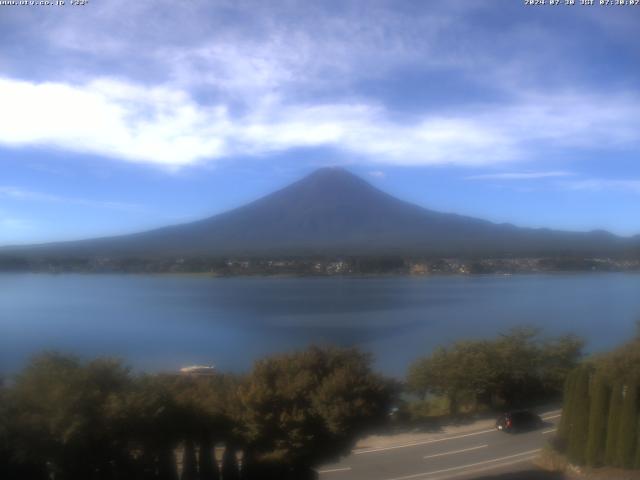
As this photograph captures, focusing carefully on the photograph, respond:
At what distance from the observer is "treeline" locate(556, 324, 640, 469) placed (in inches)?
317

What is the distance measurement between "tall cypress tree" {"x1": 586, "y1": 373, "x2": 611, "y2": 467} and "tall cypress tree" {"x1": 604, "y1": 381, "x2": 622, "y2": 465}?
10cm

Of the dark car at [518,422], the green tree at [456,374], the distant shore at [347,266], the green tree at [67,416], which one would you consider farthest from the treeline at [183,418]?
the distant shore at [347,266]

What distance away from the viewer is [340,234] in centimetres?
6112

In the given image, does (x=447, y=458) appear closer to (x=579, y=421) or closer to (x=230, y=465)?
(x=579, y=421)

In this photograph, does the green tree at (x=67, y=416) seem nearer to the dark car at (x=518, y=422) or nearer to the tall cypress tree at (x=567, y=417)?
the tall cypress tree at (x=567, y=417)

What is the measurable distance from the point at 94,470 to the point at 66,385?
100 centimetres

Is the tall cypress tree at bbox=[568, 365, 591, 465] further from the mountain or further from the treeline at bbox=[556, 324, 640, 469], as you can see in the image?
the mountain

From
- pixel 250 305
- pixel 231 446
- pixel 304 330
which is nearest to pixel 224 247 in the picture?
pixel 250 305

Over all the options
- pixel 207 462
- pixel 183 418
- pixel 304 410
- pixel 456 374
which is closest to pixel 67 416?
pixel 183 418

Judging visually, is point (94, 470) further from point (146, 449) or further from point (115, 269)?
point (115, 269)

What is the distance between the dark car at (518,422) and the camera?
10.9 m

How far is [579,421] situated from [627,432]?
27.4 inches

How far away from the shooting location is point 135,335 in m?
21.4

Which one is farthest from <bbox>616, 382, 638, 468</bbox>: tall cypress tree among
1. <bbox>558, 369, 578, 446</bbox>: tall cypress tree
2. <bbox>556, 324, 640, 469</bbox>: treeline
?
<bbox>558, 369, 578, 446</bbox>: tall cypress tree
